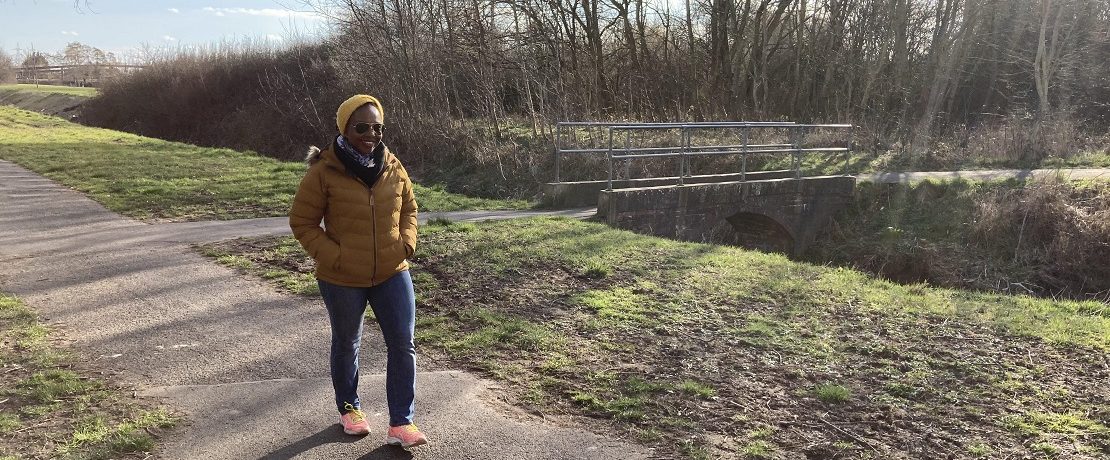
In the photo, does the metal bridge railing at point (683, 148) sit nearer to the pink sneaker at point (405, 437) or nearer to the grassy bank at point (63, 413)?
the grassy bank at point (63, 413)

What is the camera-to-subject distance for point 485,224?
10.3m

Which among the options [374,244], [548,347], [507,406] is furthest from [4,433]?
[548,347]

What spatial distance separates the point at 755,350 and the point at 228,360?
11.5ft

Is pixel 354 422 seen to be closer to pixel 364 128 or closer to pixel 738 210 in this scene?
pixel 364 128

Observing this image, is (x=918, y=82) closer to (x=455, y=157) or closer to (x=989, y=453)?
(x=455, y=157)

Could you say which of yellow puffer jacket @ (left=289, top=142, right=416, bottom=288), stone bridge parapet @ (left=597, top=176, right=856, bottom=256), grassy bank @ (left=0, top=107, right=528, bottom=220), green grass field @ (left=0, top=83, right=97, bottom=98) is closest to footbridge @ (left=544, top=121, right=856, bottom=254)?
stone bridge parapet @ (left=597, top=176, right=856, bottom=256)

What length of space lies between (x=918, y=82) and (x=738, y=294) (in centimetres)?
2296

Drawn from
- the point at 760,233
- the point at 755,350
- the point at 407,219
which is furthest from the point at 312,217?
the point at 760,233

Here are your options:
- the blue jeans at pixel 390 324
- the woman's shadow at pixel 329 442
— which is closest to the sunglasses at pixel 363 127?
the blue jeans at pixel 390 324

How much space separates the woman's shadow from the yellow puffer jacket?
0.79 meters

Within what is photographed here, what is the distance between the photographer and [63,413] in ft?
13.4

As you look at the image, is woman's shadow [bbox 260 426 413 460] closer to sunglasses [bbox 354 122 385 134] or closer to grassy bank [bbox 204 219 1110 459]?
grassy bank [bbox 204 219 1110 459]

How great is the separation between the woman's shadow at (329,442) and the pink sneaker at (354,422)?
35 mm

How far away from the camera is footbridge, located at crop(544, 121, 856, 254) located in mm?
12406
